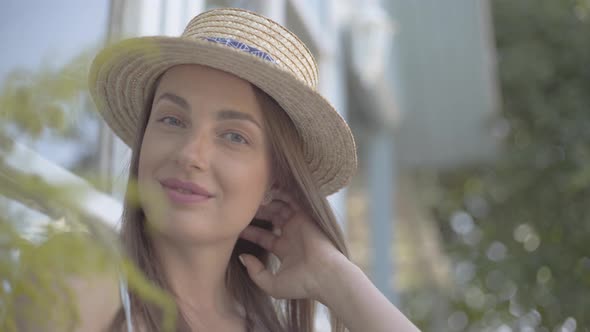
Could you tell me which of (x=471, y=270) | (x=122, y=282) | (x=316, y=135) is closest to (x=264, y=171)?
(x=316, y=135)

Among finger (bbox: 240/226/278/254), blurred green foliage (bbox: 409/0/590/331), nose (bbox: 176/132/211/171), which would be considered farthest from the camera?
blurred green foliage (bbox: 409/0/590/331)

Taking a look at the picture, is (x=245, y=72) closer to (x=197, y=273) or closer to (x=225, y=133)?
(x=225, y=133)

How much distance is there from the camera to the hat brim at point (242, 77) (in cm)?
158

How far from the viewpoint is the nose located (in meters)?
1.53

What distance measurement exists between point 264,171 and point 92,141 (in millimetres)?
624

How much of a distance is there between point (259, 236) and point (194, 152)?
0.56 metres

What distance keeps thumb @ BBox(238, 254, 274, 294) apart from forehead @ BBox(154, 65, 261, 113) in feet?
1.47

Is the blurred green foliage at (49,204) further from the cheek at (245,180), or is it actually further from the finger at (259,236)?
the finger at (259,236)

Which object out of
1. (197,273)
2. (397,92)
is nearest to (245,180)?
(197,273)

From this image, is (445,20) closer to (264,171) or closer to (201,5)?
(201,5)

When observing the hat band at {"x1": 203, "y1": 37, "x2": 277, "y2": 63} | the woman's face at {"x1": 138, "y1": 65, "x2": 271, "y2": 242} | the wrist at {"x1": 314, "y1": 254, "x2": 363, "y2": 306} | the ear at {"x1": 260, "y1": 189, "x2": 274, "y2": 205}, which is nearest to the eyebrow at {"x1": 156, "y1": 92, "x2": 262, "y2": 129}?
the woman's face at {"x1": 138, "y1": 65, "x2": 271, "y2": 242}

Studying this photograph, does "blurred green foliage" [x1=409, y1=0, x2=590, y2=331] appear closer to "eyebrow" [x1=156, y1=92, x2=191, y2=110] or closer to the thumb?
the thumb

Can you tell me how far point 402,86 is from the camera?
7.61m

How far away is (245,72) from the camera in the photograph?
162 centimetres
